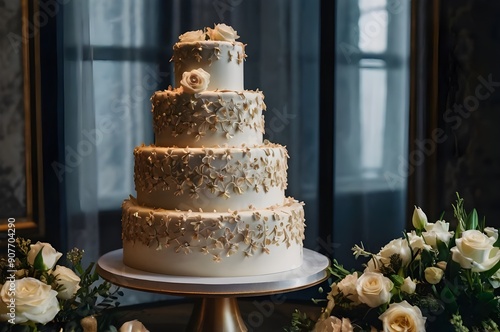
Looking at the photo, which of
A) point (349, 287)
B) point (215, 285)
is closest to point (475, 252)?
point (349, 287)

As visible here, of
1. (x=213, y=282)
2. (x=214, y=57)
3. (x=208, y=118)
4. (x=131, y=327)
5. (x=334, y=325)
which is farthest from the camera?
(x=214, y=57)

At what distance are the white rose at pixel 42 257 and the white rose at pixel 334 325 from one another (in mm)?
1139

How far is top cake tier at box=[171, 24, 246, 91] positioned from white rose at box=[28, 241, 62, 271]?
0.95m

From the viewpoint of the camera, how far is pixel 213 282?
9.58 feet

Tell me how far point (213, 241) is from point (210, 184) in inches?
9.9

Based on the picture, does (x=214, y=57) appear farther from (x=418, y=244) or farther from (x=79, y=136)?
(x=79, y=136)

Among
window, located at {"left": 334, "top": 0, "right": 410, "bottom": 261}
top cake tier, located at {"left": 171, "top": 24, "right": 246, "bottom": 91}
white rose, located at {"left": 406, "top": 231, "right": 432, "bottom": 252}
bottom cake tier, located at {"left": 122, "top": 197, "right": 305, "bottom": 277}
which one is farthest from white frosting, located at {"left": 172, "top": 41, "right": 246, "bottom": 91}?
window, located at {"left": 334, "top": 0, "right": 410, "bottom": 261}

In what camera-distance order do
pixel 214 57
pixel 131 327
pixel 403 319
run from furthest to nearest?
pixel 214 57
pixel 131 327
pixel 403 319

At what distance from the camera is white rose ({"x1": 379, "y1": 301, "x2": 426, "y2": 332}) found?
2.45m

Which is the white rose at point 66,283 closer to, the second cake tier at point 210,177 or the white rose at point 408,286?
the second cake tier at point 210,177

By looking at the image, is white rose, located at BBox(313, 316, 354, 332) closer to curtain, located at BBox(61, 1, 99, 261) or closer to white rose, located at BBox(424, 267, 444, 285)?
white rose, located at BBox(424, 267, 444, 285)

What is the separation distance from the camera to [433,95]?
499cm

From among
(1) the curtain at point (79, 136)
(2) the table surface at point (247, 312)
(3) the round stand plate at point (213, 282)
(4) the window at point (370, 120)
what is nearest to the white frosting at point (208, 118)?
(3) the round stand plate at point (213, 282)

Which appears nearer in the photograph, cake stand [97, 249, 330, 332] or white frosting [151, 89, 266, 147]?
cake stand [97, 249, 330, 332]
